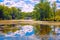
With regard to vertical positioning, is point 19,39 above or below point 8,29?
below

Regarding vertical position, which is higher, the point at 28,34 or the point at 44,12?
the point at 44,12

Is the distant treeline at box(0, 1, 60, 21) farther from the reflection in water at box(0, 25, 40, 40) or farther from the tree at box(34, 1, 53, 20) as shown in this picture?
the reflection in water at box(0, 25, 40, 40)

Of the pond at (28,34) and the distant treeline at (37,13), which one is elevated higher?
the distant treeline at (37,13)

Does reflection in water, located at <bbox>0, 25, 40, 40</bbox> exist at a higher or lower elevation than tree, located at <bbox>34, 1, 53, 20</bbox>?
lower

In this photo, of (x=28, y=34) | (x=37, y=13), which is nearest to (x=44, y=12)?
(x=37, y=13)

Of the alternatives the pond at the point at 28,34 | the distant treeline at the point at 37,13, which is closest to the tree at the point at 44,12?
the distant treeline at the point at 37,13

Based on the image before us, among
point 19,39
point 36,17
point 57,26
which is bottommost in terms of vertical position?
point 19,39

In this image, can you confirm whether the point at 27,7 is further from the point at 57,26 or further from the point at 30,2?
the point at 57,26

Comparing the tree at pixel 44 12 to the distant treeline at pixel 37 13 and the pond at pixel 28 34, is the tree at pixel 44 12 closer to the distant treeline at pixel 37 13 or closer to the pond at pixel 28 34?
the distant treeline at pixel 37 13

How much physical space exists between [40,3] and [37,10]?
0.10 meters

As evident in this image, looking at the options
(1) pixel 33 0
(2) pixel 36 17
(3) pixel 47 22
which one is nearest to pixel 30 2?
(1) pixel 33 0

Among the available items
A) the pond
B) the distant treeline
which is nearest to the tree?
the distant treeline

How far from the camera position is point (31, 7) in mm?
2152

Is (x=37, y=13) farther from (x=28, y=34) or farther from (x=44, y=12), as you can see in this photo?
(x=28, y=34)
